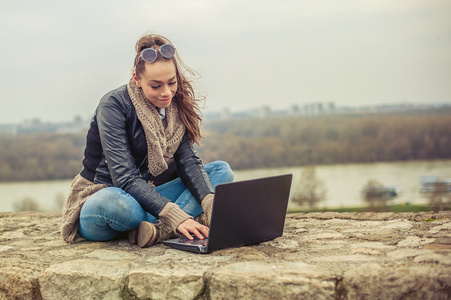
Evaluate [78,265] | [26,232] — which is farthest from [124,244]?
[26,232]

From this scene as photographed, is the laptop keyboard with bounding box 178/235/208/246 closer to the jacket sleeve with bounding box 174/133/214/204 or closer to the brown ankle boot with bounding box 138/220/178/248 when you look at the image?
the brown ankle boot with bounding box 138/220/178/248

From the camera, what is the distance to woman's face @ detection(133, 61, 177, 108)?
2.68 meters

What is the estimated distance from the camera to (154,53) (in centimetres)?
266

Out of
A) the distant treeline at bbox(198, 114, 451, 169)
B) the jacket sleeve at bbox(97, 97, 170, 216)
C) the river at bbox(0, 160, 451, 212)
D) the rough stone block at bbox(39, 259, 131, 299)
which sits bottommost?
the river at bbox(0, 160, 451, 212)

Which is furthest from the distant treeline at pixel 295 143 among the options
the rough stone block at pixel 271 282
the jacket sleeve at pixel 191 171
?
the rough stone block at pixel 271 282

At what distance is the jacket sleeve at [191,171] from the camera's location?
9.61 feet

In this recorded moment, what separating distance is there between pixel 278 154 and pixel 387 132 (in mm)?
4453

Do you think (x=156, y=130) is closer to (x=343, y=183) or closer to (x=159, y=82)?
(x=159, y=82)

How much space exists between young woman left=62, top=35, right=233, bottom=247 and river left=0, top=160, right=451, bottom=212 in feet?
47.2

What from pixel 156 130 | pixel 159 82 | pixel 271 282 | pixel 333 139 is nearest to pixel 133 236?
pixel 156 130

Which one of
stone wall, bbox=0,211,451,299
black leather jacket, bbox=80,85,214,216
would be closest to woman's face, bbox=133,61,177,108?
black leather jacket, bbox=80,85,214,216

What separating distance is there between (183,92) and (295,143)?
730 inches

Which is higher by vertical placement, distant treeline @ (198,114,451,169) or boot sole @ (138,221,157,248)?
boot sole @ (138,221,157,248)

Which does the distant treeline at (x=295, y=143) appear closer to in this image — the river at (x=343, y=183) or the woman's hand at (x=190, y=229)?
the river at (x=343, y=183)
